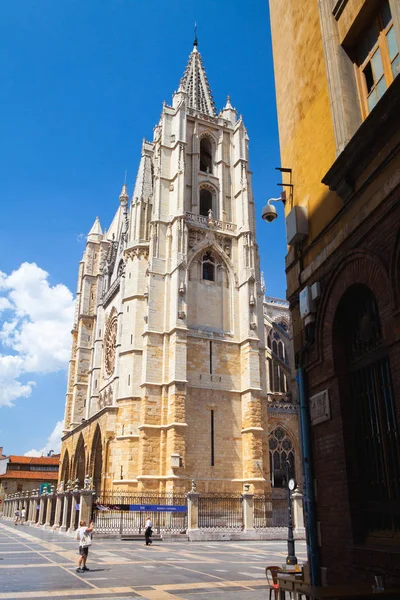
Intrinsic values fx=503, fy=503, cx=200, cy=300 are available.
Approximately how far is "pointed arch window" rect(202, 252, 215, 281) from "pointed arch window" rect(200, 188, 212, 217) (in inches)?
172

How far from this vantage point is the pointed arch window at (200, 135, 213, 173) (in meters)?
39.2

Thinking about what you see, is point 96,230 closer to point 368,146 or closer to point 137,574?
point 137,574

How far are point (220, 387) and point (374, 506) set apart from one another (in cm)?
2482

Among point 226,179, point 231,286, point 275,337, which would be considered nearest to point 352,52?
point 231,286

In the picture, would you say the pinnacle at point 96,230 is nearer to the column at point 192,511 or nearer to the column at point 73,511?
the column at point 73,511

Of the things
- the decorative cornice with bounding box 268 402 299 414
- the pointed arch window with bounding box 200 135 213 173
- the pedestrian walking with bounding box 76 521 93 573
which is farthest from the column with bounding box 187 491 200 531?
the pointed arch window with bounding box 200 135 213 173

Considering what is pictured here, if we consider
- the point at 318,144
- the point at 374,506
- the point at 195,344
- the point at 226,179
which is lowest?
the point at 374,506

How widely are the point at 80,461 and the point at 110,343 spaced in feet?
30.3

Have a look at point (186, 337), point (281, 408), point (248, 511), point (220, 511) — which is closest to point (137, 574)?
point (248, 511)

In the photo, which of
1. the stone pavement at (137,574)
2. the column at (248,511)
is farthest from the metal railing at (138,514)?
the stone pavement at (137,574)

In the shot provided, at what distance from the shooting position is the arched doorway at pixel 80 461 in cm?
3760

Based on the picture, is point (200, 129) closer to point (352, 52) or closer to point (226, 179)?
point (226, 179)

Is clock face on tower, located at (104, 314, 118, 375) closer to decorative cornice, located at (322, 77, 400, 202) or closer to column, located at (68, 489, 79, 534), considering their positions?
column, located at (68, 489, 79, 534)

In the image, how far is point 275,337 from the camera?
134 ft
